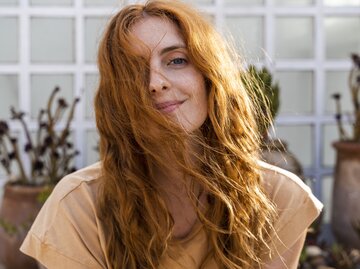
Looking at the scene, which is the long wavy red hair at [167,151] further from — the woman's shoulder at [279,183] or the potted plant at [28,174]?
the potted plant at [28,174]

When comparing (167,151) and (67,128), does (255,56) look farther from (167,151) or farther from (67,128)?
(167,151)

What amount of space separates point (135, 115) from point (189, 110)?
5.7 inches

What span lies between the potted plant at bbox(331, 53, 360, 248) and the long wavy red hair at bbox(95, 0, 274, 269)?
189 centimetres

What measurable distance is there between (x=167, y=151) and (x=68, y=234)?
353mm

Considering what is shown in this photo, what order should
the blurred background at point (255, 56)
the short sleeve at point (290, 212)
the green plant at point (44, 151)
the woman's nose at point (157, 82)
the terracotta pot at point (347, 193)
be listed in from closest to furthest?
Answer: the woman's nose at point (157, 82) → the short sleeve at point (290, 212) → the green plant at point (44, 151) → the terracotta pot at point (347, 193) → the blurred background at point (255, 56)

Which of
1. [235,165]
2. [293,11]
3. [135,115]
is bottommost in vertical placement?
[235,165]

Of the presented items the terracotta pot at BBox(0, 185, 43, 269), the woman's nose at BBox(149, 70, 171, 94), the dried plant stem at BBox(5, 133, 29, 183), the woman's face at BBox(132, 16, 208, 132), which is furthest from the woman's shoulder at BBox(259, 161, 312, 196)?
the dried plant stem at BBox(5, 133, 29, 183)

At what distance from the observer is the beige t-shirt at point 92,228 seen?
1.90m

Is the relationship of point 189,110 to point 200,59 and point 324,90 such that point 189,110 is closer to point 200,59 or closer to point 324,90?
point 200,59

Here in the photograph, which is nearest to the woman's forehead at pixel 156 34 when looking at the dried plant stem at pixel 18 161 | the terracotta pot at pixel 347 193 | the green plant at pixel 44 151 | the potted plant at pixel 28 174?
the potted plant at pixel 28 174

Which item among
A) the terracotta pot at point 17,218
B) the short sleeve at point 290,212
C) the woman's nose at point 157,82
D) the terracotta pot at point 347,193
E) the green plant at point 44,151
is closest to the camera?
the woman's nose at point 157,82

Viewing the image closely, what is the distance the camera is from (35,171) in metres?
3.62

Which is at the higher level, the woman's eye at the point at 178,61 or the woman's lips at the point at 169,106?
the woman's eye at the point at 178,61

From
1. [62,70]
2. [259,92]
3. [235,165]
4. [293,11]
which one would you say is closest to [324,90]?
[293,11]
